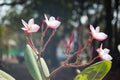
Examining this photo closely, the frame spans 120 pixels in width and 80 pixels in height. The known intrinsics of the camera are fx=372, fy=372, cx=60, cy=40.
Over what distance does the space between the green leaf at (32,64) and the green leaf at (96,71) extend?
0.37 metres

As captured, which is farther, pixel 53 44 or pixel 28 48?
pixel 53 44

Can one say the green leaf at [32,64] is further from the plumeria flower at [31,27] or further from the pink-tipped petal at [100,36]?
the pink-tipped petal at [100,36]

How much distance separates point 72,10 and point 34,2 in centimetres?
442

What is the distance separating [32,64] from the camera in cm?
309

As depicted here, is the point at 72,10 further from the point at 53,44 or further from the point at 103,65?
the point at 103,65

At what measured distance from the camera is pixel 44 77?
309 cm

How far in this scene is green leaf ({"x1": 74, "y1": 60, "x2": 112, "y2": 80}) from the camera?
9.41 feet

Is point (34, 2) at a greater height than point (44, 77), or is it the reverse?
point (44, 77)

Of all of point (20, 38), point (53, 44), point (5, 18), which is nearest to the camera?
point (53, 44)

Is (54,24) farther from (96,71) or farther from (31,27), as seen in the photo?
(96,71)

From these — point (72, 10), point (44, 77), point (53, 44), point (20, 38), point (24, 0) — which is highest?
point (44, 77)

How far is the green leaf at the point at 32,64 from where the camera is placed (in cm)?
305

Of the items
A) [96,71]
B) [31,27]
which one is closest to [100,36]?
[96,71]

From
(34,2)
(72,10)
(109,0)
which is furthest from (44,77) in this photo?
(72,10)
